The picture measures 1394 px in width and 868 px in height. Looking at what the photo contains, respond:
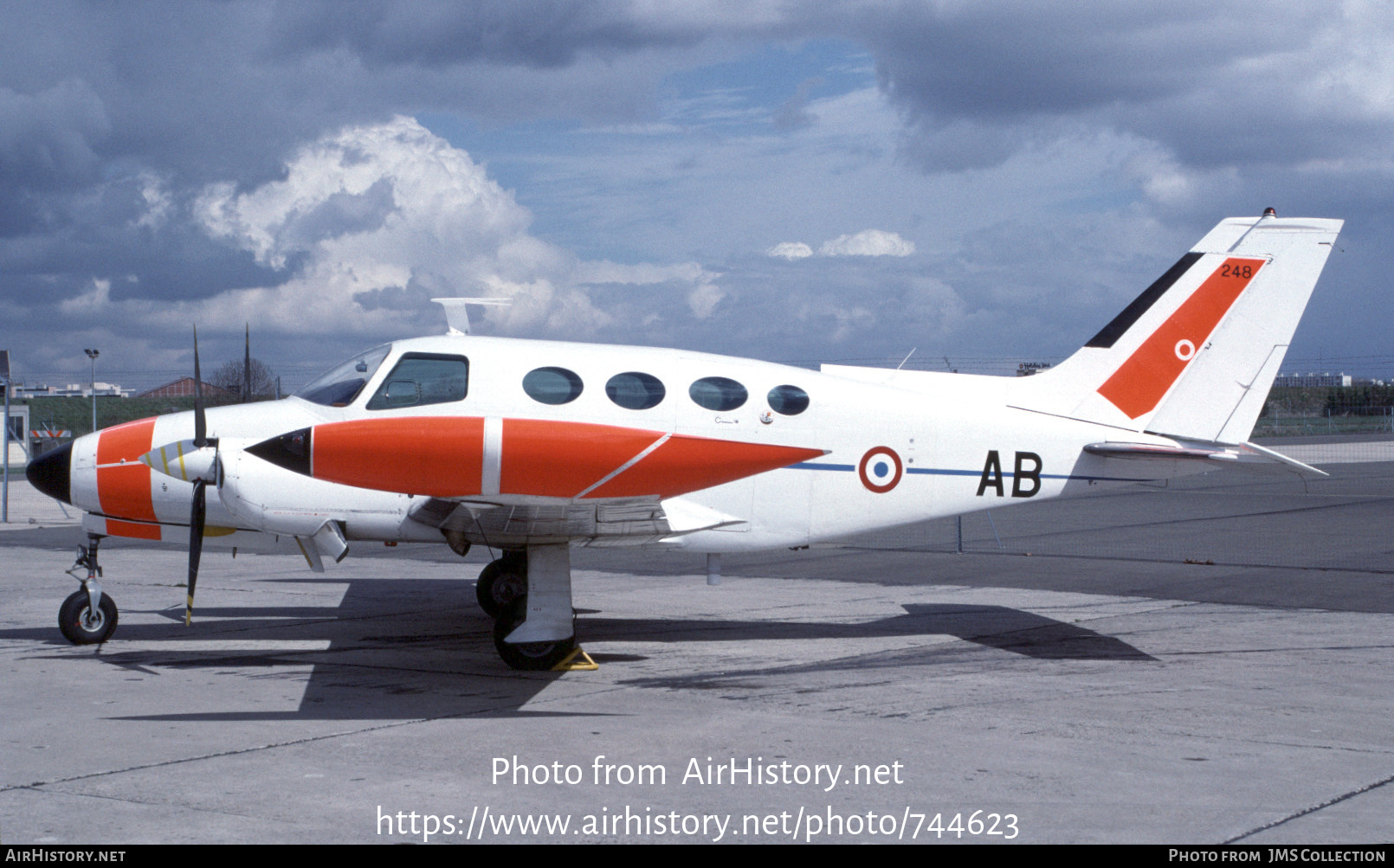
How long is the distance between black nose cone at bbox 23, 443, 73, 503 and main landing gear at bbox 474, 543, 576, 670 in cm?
393

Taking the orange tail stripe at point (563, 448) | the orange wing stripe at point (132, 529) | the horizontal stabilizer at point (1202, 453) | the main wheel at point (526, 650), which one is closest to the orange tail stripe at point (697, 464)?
the orange tail stripe at point (563, 448)

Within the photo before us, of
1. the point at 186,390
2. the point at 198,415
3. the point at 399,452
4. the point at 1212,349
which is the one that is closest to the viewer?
the point at 399,452

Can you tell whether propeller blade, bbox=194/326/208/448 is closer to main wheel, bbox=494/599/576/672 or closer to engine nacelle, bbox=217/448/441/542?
engine nacelle, bbox=217/448/441/542

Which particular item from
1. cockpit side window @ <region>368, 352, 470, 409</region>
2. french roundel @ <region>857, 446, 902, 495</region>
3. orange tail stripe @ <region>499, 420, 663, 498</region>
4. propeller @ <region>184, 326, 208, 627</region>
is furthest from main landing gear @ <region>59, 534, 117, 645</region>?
french roundel @ <region>857, 446, 902, 495</region>

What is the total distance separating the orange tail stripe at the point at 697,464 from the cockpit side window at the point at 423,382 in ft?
10.5

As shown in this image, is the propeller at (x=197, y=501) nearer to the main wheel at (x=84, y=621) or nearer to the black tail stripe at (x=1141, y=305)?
the main wheel at (x=84, y=621)

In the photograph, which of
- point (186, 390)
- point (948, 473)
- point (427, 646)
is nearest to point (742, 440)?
point (948, 473)

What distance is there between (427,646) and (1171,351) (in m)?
7.39

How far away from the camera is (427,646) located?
10602 mm

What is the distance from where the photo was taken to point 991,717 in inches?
304

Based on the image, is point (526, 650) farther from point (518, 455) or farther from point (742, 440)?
point (518, 455)

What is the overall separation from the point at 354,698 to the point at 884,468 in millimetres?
4920
